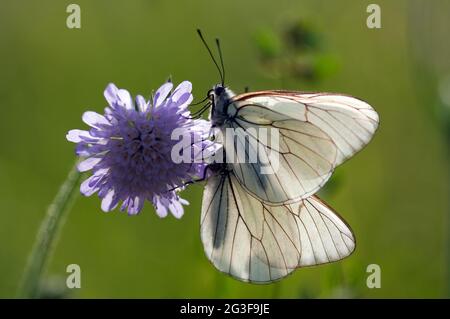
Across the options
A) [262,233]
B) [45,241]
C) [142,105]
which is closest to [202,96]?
[262,233]

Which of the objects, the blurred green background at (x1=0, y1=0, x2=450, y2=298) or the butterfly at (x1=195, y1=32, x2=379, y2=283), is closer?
the butterfly at (x1=195, y1=32, x2=379, y2=283)

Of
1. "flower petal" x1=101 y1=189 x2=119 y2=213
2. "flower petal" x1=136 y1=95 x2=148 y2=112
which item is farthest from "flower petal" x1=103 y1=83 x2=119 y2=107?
"flower petal" x1=101 y1=189 x2=119 y2=213

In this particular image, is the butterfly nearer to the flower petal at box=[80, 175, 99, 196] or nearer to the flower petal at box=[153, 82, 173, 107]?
the flower petal at box=[153, 82, 173, 107]

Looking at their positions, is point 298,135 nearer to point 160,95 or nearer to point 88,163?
point 160,95

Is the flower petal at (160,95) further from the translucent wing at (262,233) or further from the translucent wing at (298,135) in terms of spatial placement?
the translucent wing at (262,233)

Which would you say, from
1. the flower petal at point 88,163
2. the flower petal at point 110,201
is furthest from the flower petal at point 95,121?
the flower petal at point 110,201
